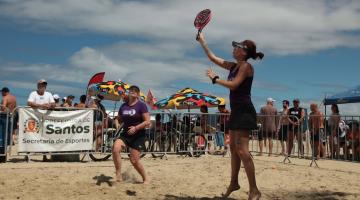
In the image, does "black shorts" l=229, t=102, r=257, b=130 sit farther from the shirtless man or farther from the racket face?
the shirtless man

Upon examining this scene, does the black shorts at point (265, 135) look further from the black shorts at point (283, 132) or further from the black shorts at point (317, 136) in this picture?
the black shorts at point (317, 136)

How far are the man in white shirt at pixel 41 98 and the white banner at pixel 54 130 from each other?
13 cm

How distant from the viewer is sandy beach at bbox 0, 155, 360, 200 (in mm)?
6504

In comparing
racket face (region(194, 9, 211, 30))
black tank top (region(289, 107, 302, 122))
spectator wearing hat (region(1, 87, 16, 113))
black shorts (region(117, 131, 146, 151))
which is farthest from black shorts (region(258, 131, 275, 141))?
racket face (region(194, 9, 211, 30))

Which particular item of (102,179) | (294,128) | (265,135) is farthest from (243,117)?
(265,135)

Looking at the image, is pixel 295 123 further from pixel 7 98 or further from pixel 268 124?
pixel 7 98

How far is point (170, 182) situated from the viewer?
763 centimetres

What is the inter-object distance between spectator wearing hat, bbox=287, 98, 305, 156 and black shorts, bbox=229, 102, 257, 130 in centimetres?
733

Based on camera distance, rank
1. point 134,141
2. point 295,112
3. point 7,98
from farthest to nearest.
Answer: point 295,112 → point 7,98 → point 134,141

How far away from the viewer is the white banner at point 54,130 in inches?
399

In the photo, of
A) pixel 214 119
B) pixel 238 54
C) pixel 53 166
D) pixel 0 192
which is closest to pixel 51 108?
pixel 53 166

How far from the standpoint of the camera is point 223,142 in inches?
532

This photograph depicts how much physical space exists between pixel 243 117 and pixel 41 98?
20.3 ft

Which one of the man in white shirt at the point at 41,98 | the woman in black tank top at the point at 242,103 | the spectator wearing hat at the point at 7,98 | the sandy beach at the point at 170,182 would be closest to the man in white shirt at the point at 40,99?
the man in white shirt at the point at 41,98
